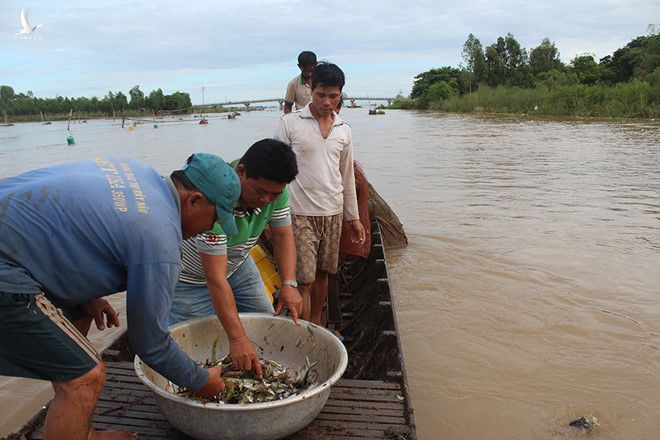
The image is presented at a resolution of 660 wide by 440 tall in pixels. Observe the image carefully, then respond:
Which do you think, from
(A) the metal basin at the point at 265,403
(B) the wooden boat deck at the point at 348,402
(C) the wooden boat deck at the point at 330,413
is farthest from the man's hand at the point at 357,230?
(C) the wooden boat deck at the point at 330,413

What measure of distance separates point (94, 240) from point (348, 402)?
1.47 m

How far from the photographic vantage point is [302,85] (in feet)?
17.5

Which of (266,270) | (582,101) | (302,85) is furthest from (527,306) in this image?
(582,101)

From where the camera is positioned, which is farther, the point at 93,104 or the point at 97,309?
the point at 93,104

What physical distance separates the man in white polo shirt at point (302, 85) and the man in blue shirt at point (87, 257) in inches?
125

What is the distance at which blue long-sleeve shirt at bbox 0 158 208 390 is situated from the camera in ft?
5.33

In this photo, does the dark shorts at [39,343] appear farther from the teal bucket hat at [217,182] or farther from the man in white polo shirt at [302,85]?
the man in white polo shirt at [302,85]

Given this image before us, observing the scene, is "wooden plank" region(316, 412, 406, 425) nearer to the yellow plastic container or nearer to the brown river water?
the brown river water

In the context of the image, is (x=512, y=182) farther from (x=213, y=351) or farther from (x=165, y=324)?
(x=165, y=324)

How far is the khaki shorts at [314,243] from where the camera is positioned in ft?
11.3

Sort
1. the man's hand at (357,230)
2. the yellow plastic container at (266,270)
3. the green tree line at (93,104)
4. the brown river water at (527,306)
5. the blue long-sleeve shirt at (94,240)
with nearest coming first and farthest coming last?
the blue long-sleeve shirt at (94,240), the brown river water at (527,306), the man's hand at (357,230), the yellow plastic container at (266,270), the green tree line at (93,104)

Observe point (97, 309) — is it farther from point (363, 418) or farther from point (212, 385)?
point (363, 418)

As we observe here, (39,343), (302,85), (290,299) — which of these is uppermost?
(302,85)

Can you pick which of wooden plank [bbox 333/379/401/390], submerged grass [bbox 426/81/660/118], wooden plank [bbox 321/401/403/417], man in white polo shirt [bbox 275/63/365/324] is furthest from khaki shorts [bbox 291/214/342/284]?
submerged grass [bbox 426/81/660/118]
